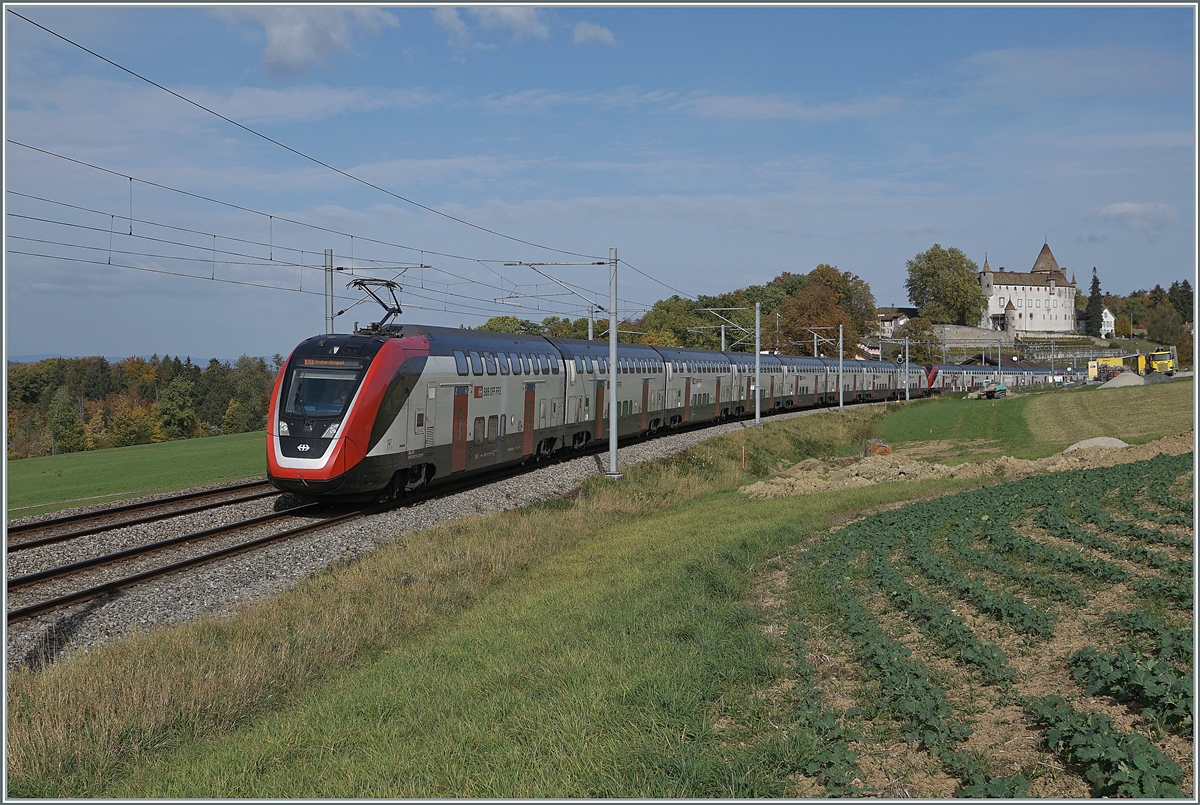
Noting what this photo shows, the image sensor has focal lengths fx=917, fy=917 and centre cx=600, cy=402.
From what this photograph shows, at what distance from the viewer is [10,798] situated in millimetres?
6715

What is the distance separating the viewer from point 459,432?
23875 millimetres

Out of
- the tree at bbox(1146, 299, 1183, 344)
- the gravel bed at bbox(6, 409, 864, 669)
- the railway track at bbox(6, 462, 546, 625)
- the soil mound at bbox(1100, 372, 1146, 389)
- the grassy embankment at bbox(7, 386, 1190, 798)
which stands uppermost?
the tree at bbox(1146, 299, 1183, 344)

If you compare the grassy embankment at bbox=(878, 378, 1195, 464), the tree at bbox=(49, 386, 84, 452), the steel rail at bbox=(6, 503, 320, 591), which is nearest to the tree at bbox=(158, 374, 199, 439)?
the tree at bbox=(49, 386, 84, 452)

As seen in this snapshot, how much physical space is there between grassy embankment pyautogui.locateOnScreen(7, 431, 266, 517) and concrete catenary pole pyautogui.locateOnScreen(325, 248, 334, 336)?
214 inches

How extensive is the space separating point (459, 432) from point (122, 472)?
687 inches

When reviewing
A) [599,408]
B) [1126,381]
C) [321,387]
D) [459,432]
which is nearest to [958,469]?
[599,408]

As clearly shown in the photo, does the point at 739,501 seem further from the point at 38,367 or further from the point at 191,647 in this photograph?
the point at 38,367

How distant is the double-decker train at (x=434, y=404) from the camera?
63.8 feet

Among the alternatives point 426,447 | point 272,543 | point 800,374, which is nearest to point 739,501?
point 426,447

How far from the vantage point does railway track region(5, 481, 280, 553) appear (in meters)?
17.5

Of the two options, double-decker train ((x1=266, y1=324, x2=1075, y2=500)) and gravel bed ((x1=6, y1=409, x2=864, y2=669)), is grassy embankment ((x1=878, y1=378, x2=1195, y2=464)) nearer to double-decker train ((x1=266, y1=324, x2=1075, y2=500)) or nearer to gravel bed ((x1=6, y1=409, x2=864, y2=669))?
double-decker train ((x1=266, y1=324, x2=1075, y2=500))

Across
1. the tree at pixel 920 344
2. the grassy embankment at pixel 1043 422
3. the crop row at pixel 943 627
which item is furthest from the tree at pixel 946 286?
the crop row at pixel 943 627

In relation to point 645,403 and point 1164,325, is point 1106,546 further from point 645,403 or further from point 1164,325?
point 1164,325

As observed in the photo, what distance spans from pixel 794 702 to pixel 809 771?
4.65 ft
